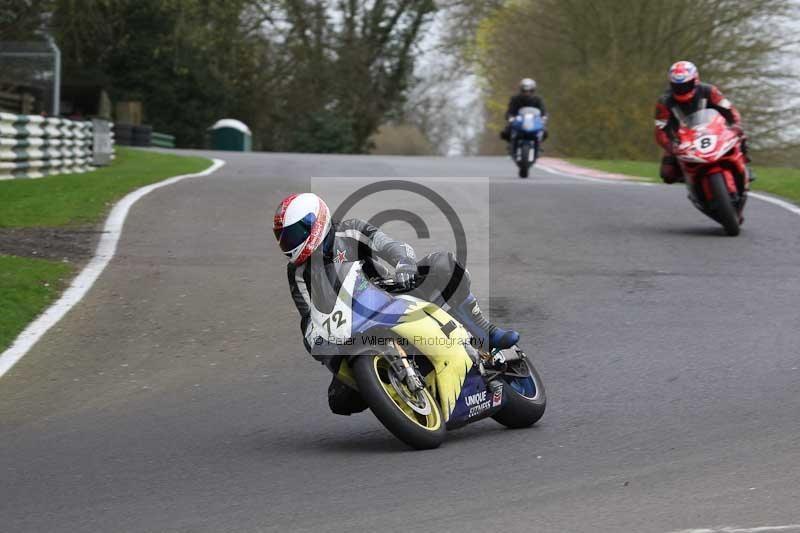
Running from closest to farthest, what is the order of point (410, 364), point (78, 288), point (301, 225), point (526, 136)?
point (301, 225), point (410, 364), point (78, 288), point (526, 136)

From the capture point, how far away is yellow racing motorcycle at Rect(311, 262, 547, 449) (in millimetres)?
6359

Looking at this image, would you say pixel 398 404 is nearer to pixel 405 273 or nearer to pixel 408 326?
pixel 408 326

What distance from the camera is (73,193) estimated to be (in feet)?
58.5

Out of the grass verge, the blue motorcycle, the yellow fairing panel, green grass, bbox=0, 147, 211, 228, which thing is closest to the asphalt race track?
the yellow fairing panel

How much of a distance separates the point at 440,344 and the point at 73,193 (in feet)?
39.9

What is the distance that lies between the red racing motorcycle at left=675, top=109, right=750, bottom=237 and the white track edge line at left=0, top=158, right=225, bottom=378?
621 centimetres

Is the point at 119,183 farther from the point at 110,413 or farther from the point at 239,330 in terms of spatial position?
the point at 110,413

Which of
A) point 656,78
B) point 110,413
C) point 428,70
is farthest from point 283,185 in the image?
point 428,70

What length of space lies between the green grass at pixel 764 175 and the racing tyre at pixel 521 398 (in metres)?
11.4

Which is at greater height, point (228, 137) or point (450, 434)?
point (228, 137)

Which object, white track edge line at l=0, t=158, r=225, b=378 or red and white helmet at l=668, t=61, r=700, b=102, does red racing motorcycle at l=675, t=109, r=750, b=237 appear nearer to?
red and white helmet at l=668, t=61, r=700, b=102

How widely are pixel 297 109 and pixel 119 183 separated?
3357 centimetres

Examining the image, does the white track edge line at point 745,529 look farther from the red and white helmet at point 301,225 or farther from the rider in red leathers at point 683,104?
the rider in red leathers at point 683,104

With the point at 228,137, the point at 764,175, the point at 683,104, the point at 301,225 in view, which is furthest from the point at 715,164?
the point at 228,137
